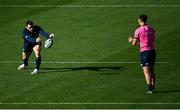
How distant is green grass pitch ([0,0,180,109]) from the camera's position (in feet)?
76.7

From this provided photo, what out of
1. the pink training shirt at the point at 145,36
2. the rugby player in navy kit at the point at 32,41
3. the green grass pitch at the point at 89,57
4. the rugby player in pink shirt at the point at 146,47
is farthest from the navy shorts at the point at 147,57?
the rugby player in navy kit at the point at 32,41

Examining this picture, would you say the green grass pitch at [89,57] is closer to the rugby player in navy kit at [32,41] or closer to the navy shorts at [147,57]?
the rugby player in navy kit at [32,41]

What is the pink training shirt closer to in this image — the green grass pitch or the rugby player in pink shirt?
the rugby player in pink shirt

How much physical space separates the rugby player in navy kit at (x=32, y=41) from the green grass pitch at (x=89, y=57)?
1.31 ft

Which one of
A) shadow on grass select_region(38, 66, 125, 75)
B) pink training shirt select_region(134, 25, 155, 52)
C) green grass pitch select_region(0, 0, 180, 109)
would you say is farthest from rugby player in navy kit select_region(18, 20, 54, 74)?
pink training shirt select_region(134, 25, 155, 52)

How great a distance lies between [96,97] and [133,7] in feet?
44.8

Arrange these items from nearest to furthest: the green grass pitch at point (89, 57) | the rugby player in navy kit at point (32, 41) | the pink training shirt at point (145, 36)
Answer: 1. the green grass pitch at point (89, 57)
2. the pink training shirt at point (145, 36)
3. the rugby player in navy kit at point (32, 41)

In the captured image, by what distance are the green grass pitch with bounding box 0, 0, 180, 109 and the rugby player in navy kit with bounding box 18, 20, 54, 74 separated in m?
0.40

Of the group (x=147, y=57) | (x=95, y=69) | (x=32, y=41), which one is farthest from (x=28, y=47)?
(x=147, y=57)

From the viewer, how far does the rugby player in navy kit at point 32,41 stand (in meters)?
26.8

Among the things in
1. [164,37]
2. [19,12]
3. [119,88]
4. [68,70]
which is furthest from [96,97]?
[19,12]

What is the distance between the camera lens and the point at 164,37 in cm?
3147

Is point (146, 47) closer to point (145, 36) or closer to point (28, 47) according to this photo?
point (145, 36)

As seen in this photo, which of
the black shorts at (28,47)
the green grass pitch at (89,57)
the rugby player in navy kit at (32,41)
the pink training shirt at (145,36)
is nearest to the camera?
the green grass pitch at (89,57)
